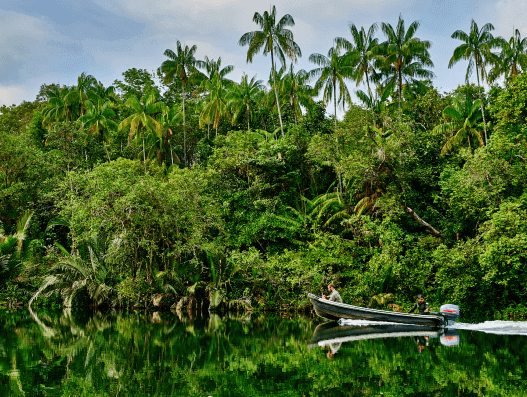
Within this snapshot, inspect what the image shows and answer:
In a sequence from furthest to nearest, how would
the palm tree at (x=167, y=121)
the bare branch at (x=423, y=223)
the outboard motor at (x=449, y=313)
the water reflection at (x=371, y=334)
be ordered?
the palm tree at (x=167, y=121) < the bare branch at (x=423, y=223) < the outboard motor at (x=449, y=313) < the water reflection at (x=371, y=334)

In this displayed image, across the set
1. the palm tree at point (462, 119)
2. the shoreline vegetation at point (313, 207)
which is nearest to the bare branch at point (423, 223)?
the shoreline vegetation at point (313, 207)

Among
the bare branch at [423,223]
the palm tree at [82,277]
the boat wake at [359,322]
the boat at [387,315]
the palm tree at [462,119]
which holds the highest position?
the palm tree at [462,119]

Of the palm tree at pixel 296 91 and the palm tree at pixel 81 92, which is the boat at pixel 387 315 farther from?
the palm tree at pixel 81 92

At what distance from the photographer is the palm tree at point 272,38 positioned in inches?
1190

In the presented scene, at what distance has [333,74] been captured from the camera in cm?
3059

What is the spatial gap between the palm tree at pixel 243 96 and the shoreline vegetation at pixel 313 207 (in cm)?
227

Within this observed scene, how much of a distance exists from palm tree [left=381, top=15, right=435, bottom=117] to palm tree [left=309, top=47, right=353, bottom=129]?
249cm

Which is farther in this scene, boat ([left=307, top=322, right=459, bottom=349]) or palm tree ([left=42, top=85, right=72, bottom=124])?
palm tree ([left=42, top=85, right=72, bottom=124])

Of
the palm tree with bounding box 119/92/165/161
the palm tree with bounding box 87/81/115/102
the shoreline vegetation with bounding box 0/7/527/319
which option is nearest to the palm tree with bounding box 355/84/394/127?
the shoreline vegetation with bounding box 0/7/527/319

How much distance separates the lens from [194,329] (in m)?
15.3

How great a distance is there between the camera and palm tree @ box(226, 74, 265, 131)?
Answer: 33.8 metres

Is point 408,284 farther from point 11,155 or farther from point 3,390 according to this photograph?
point 11,155

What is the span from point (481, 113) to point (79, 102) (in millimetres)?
28705

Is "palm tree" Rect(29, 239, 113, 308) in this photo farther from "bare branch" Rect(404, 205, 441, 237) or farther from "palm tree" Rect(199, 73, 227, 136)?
"bare branch" Rect(404, 205, 441, 237)
